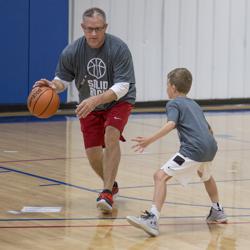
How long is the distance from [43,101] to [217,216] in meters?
1.78

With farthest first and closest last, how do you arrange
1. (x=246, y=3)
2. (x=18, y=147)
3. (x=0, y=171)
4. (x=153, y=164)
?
(x=246, y=3)
(x=18, y=147)
(x=153, y=164)
(x=0, y=171)

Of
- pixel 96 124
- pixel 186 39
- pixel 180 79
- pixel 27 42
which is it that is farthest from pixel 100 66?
pixel 186 39

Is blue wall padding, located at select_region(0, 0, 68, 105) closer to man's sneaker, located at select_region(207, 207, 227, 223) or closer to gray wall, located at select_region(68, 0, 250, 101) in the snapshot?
gray wall, located at select_region(68, 0, 250, 101)

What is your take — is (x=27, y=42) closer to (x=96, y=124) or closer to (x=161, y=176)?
(x=96, y=124)

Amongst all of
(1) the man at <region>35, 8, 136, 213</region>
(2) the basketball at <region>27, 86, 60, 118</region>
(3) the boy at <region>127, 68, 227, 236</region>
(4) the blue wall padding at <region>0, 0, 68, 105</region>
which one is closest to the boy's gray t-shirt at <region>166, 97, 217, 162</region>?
(3) the boy at <region>127, 68, 227, 236</region>

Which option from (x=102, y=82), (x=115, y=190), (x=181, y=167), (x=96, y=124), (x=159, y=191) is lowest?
(x=115, y=190)

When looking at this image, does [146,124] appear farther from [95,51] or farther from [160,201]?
[160,201]

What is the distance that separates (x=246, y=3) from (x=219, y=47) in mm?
1115

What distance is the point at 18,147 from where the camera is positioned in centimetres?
1090

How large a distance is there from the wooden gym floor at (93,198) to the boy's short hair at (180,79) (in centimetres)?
109

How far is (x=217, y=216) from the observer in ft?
22.2

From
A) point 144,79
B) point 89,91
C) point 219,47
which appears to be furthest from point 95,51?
point 219,47

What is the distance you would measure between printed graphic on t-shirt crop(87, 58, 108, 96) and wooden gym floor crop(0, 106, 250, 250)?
1.02 metres

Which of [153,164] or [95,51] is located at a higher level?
[95,51]
